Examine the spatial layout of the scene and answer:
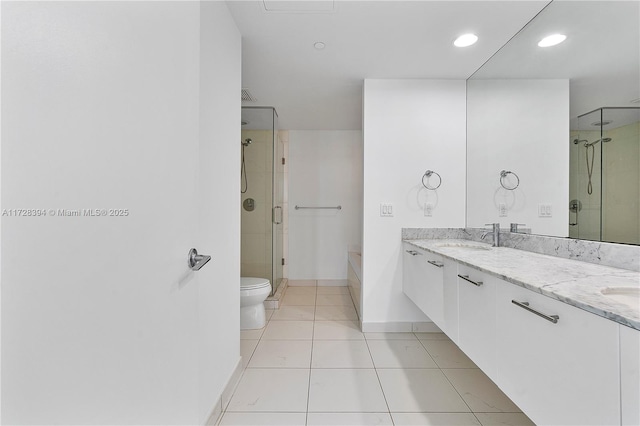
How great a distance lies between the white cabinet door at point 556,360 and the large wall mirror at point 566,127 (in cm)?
A: 70

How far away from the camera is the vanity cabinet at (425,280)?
177 cm

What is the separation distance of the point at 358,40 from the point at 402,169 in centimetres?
108

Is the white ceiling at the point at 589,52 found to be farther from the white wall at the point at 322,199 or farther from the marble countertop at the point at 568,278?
the white wall at the point at 322,199

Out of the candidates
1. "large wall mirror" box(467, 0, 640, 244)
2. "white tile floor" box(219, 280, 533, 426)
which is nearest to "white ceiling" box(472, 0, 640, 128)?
"large wall mirror" box(467, 0, 640, 244)

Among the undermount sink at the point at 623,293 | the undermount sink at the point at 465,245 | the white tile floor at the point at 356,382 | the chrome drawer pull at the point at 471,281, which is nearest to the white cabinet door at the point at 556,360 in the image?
the chrome drawer pull at the point at 471,281

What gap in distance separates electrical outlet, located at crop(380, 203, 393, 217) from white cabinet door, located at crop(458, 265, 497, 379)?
1027 mm

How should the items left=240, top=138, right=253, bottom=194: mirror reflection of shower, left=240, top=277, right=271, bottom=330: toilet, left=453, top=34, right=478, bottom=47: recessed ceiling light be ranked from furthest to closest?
left=240, top=138, right=253, bottom=194: mirror reflection of shower → left=240, top=277, right=271, bottom=330: toilet → left=453, top=34, right=478, bottom=47: recessed ceiling light

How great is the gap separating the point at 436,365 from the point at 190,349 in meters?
1.65

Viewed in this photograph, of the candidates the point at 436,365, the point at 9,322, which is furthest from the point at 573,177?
the point at 9,322

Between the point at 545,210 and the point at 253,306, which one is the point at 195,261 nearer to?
the point at 253,306

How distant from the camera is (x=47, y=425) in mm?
856

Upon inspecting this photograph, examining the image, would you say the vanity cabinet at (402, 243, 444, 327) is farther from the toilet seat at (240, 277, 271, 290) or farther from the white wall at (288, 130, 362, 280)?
the white wall at (288, 130, 362, 280)

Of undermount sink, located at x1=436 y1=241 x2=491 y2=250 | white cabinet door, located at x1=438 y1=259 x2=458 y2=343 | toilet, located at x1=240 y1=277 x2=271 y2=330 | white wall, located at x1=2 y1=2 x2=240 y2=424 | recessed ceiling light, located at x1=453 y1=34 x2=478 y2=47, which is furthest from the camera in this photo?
toilet, located at x1=240 y1=277 x2=271 y2=330

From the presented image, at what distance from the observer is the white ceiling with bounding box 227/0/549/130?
1.60 m
